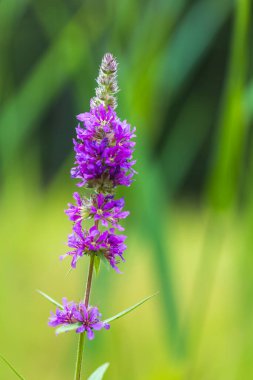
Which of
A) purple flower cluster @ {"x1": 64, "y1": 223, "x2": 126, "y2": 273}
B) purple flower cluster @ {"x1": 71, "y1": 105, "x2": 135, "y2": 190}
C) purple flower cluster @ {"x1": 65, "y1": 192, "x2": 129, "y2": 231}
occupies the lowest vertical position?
purple flower cluster @ {"x1": 64, "y1": 223, "x2": 126, "y2": 273}

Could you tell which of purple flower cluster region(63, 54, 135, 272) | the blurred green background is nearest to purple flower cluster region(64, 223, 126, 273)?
purple flower cluster region(63, 54, 135, 272)

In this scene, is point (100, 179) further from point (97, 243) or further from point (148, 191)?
point (148, 191)

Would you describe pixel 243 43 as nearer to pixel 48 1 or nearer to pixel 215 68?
pixel 48 1

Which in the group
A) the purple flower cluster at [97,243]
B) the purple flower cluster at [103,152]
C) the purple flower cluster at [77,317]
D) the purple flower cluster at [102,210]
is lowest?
the purple flower cluster at [77,317]

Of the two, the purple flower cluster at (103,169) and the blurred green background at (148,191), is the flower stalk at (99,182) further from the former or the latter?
the blurred green background at (148,191)

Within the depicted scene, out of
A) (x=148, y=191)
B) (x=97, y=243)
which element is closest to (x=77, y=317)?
(x=97, y=243)

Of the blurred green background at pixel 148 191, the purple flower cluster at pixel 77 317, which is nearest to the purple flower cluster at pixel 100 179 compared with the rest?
the purple flower cluster at pixel 77 317

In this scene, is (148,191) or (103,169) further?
(148,191)

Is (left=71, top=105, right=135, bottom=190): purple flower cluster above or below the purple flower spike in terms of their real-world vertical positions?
above

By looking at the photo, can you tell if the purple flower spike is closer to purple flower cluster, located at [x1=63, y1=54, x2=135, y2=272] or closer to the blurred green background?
purple flower cluster, located at [x1=63, y1=54, x2=135, y2=272]

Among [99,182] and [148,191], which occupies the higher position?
[148,191]
